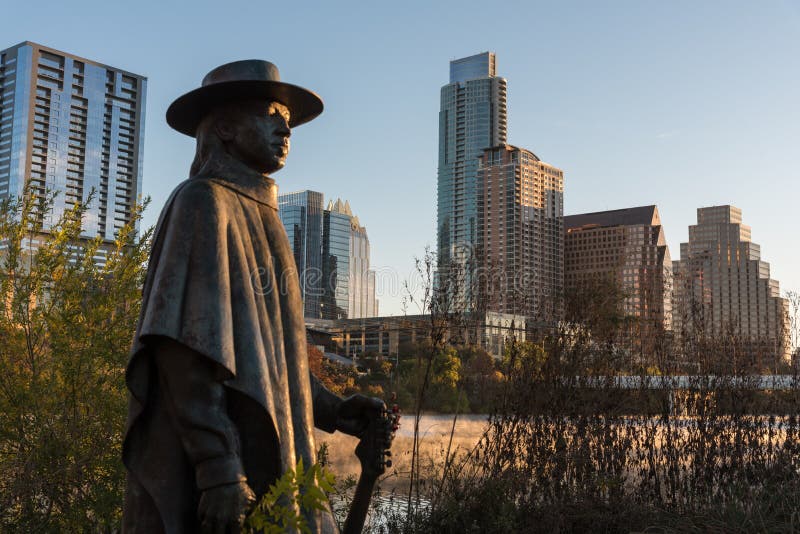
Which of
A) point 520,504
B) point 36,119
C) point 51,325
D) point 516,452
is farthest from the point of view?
point 36,119

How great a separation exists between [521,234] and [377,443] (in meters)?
26.8

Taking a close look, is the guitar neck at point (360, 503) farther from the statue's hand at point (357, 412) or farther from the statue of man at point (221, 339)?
the statue of man at point (221, 339)

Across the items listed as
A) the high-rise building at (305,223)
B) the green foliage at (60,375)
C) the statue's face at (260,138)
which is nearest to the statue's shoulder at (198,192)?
the statue's face at (260,138)

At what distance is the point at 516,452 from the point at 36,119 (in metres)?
65.9

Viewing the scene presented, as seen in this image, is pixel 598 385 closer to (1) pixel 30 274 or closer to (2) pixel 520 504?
(2) pixel 520 504

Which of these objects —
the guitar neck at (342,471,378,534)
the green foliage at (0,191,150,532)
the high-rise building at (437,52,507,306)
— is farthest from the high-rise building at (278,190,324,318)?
the high-rise building at (437,52,507,306)

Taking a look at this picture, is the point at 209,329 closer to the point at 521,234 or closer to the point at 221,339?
the point at 221,339

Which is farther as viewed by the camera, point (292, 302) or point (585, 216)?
point (585, 216)

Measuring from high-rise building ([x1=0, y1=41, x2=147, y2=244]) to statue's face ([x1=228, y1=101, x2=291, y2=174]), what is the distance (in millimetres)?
60439

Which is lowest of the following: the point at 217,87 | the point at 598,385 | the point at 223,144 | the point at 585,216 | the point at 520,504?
the point at 520,504

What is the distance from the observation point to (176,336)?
2025mm

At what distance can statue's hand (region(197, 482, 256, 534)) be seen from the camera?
1.92 m

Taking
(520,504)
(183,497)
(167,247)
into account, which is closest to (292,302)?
(167,247)

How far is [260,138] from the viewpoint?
240 cm
